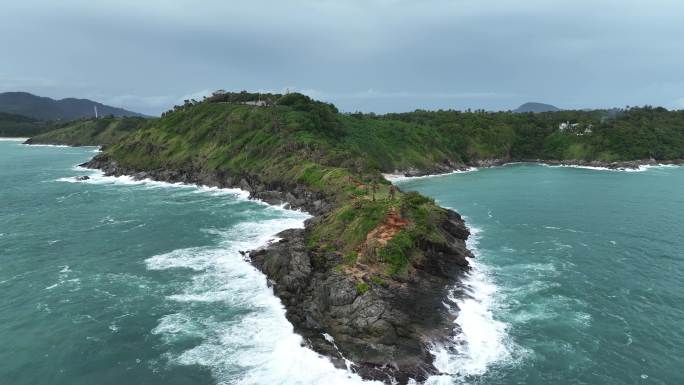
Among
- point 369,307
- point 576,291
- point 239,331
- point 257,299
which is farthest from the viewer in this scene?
point 576,291

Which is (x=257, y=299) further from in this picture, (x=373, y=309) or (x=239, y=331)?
(x=373, y=309)

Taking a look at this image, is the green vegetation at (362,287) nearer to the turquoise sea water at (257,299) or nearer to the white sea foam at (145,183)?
the turquoise sea water at (257,299)

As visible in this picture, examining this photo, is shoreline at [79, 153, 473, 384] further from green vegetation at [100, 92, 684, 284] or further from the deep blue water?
the deep blue water

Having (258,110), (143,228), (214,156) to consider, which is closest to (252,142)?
(214,156)

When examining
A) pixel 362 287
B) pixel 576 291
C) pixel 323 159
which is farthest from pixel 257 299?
pixel 323 159

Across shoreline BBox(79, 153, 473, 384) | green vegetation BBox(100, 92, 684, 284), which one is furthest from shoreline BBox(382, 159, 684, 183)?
shoreline BBox(79, 153, 473, 384)

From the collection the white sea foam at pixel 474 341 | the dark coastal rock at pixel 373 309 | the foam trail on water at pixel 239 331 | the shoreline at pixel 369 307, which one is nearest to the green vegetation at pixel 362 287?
the shoreline at pixel 369 307
